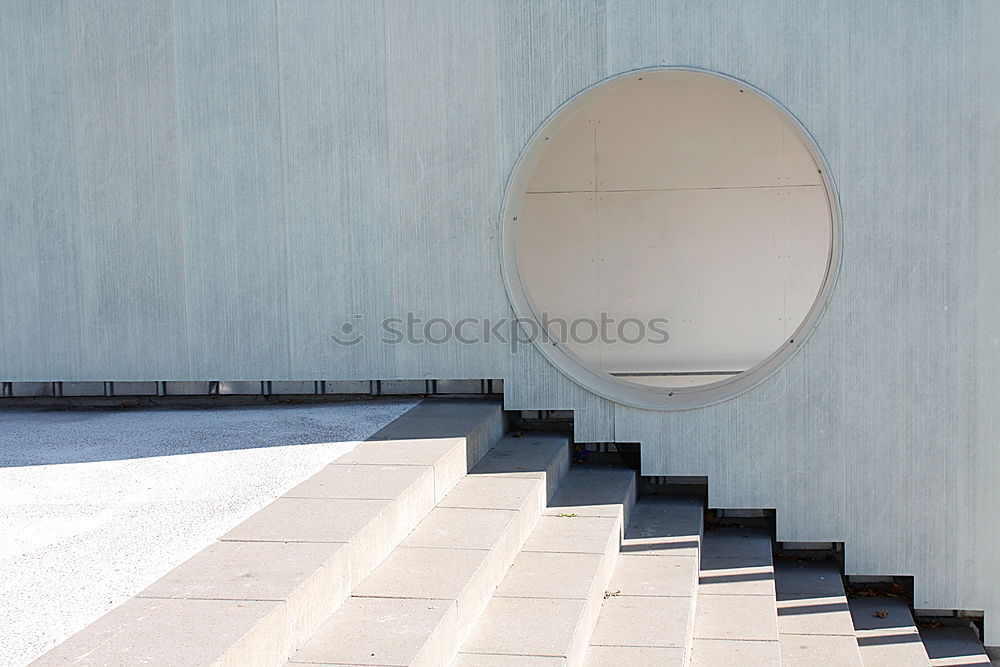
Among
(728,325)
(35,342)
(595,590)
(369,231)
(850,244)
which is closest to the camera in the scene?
(595,590)

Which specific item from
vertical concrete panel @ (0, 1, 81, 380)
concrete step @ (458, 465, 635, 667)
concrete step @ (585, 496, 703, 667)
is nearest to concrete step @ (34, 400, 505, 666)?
concrete step @ (458, 465, 635, 667)

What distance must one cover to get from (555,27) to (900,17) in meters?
1.68

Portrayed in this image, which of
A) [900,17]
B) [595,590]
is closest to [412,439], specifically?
[595,590]

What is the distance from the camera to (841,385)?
16.9 ft

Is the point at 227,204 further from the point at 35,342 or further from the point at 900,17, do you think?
the point at 900,17

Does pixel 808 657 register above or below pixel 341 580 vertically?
below

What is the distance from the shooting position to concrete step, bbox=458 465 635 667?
322 cm

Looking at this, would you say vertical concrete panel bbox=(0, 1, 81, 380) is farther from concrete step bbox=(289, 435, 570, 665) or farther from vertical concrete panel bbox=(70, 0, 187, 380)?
concrete step bbox=(289, 435, 570, 665)

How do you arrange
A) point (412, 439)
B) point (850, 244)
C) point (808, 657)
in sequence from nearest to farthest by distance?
point (808, 657) → point (412, 439) → point (850, 244)

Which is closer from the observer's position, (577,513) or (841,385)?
(577,513)

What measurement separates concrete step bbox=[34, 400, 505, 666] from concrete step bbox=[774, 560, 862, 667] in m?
1.68

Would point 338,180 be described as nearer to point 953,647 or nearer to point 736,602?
point 736,602

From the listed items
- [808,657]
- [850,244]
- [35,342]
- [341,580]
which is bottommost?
[808,657]

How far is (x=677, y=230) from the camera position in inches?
310
